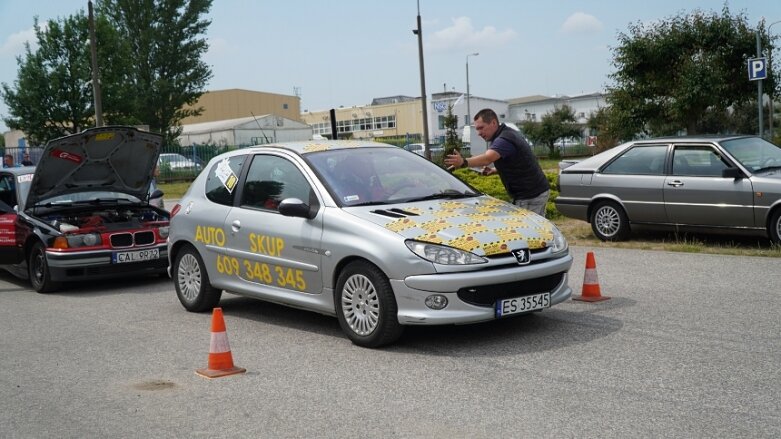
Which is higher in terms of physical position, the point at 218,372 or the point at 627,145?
the point at 627,145

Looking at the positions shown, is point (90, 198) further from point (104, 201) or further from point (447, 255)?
point (447, 255)

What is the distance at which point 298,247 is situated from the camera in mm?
7348

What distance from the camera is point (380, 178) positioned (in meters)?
7.66

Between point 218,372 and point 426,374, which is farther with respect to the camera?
point 218,372

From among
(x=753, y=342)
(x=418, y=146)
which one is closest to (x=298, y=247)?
(x=753, y=342)

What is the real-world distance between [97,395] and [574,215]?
30.0 ft

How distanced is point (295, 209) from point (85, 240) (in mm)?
4513

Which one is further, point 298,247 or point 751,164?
point 751,164

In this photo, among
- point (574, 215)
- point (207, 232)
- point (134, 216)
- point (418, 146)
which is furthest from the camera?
point (418, 146)

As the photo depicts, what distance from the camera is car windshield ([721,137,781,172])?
1159 centimetres

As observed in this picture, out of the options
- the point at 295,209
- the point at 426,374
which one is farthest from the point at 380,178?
the point at 426,374

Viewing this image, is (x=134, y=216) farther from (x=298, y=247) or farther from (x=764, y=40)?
(x=764, y=40)

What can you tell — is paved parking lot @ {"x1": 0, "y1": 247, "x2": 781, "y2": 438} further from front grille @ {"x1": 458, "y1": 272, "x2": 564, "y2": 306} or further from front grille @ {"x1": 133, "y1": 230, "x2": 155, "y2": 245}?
front grille @ {"x1": 133, "y1": 230, "x2": 155, "y2": 245}

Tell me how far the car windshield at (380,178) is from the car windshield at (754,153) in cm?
534
